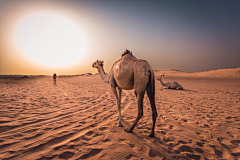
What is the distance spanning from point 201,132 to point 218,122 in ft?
4.99

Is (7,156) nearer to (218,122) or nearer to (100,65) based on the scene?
(100,65)

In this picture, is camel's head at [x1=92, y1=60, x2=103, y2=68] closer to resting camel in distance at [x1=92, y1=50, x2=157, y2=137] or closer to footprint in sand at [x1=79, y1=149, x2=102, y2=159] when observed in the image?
resting camel in distance at [x1=92, y1=50, x2=157, y2=137]

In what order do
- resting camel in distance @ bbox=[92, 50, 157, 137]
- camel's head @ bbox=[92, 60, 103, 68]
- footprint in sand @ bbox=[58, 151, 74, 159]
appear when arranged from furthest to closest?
camel's head @ bbox=[92, 60, 103, 68] < resting camel in distance @ bbox=[92, 50, 157, 137] < footprint in sand @ bbox=[58, 151, 74, 159]

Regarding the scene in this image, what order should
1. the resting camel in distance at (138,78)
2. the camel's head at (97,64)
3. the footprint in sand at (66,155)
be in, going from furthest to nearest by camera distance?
the camel's head at (97,64)
the resting camel in distance at (138,78)
the footprint in sand at (66,155)

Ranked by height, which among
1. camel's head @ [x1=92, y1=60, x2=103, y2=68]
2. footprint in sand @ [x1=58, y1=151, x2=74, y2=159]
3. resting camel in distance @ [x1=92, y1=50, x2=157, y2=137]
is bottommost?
footprint in sand @ [x1=58, y1=151, x2=74, y2=159]

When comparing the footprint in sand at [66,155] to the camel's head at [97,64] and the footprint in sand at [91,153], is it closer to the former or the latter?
the footprint in sand at [91,153]

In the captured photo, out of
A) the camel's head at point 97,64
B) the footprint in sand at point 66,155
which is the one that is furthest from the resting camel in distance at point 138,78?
the camel's head at point 97,64

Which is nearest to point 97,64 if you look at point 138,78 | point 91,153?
point 138,78

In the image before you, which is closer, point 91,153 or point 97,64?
point 91,153

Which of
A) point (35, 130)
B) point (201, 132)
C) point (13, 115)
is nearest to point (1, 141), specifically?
point (35, 130)

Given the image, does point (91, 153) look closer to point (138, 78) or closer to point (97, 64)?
point (138, 78)

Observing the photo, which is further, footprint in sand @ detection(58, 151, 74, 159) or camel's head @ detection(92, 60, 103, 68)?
camel's head @ detection(92, 60, 103, 68)

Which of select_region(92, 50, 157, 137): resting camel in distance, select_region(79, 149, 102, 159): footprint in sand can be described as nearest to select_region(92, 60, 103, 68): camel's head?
select_region(92, 50, 157, 137): resting camel in distance

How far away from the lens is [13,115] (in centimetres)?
487
